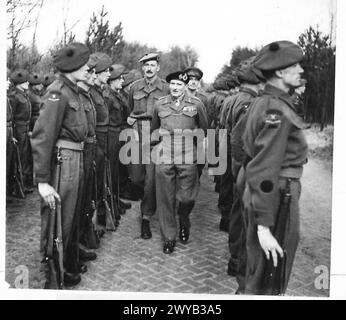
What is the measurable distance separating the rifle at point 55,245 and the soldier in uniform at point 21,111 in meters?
4.24

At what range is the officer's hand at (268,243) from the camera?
3.46 metres

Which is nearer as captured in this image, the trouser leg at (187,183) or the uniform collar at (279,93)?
the uniform collar at (279,93)

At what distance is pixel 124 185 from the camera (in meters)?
8.37

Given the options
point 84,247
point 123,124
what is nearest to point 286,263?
point 84,247

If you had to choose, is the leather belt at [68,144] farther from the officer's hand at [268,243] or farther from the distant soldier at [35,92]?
the distant soldier at [35,92]

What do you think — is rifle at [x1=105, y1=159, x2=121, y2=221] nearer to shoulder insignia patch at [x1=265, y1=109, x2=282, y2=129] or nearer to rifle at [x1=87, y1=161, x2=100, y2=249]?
rifle at [x1=87, y1=161, x2=100, y2=249]

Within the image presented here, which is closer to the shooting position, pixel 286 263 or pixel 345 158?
pixel 286 263

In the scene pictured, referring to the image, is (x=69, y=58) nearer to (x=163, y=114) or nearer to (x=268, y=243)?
(x=163, y=114)

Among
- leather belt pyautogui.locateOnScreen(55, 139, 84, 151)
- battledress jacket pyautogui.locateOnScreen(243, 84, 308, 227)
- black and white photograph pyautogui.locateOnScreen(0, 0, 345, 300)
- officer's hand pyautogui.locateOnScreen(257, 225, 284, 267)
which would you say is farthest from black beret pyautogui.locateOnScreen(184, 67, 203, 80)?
officer's hand pyautogui.locateOnScreen(257, 225, 284, 267)

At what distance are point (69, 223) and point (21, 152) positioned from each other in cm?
456

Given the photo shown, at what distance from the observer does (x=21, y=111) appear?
28.0 feet

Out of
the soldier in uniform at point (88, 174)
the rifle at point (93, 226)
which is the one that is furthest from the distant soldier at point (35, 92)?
the rifle at point (93, 226)
